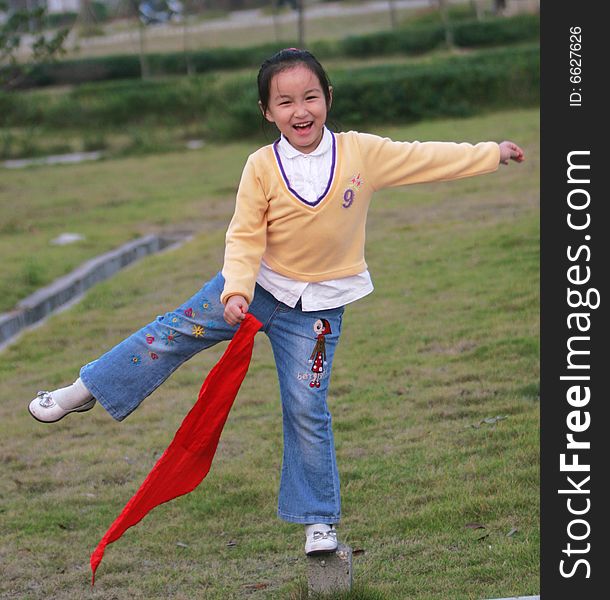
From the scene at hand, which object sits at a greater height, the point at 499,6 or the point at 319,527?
the point at 499,6

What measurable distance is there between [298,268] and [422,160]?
520mm

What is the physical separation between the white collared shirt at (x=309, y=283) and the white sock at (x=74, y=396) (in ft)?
2.16

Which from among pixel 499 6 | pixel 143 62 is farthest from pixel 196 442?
pixel 499 6

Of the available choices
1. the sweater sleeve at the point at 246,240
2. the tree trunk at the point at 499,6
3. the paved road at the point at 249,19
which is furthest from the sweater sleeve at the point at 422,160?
the paved road at the point at 249,19

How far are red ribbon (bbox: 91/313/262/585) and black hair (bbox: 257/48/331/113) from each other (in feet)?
2.35

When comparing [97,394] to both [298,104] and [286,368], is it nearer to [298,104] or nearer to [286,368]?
[286,368]

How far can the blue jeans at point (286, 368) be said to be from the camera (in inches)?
142

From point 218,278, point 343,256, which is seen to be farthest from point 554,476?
point 218,278

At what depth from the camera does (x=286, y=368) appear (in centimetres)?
363

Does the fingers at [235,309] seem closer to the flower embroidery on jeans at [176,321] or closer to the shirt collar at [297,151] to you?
the flower embroidery on jeans at [176,321]

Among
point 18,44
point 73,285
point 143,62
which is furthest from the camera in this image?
point 143,62

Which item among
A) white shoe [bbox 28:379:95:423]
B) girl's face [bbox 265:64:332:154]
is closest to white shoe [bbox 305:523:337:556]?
white shoe [bbox 28:379:95:423]

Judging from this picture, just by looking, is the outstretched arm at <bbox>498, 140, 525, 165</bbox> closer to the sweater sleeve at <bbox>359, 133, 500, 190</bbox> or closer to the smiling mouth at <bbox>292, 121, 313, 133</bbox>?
the sweater sleeve at <bbox>359, 133, 500, 190</bbox>

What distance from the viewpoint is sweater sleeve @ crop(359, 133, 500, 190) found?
144 inches
